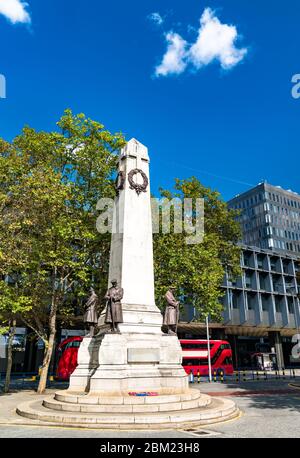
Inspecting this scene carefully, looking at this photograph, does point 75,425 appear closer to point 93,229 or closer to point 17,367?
point 93,229

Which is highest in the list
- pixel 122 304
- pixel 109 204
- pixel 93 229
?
pixel 109 204

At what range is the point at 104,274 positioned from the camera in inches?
914

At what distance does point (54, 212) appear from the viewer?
20984 millimetres

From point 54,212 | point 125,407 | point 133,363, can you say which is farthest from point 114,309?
point 54,212

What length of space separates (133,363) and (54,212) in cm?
1094

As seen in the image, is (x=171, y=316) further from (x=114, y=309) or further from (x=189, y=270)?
(x=189, y=270)

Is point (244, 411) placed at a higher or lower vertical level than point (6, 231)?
lower

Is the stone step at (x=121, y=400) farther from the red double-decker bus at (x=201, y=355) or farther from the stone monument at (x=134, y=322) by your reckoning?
the red double-decker bus at (x=201, y=355)

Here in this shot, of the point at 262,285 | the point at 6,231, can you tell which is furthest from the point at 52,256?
the point at 262,285

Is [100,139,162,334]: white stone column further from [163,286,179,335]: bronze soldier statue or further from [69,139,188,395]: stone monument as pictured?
[163,286,179,335]: bronze soldier statue

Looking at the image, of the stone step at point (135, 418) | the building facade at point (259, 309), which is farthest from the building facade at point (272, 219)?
the stone step at point (135, 418)

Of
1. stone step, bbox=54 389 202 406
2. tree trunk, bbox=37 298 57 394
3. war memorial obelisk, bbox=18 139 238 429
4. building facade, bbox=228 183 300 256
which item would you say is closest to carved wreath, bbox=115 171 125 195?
war memorial obelisk, bbox=18 139 238 429

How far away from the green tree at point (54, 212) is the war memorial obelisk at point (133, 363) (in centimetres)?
540

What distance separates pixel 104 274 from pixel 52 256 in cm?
438
